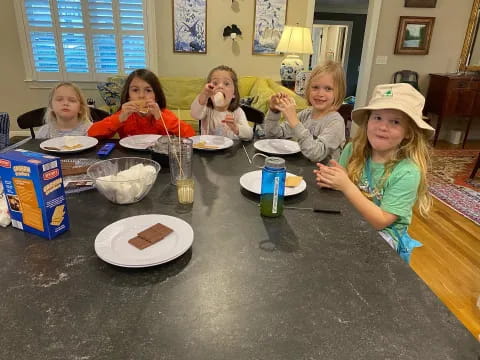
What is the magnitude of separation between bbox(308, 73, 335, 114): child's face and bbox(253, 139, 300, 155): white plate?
301 millimetres

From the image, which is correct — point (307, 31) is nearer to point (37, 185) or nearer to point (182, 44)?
point (182, 44)

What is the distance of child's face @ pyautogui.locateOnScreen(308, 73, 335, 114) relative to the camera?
183 centimetres

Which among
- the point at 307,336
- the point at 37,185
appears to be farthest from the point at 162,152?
the point at 307,336

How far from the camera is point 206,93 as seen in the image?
6.64ft

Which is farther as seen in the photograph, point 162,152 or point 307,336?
point 162,152

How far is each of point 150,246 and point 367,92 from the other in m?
4.89

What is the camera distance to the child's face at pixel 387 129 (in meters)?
1.27

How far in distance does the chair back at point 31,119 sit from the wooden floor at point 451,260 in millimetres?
2534

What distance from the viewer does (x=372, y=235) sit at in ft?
3.14

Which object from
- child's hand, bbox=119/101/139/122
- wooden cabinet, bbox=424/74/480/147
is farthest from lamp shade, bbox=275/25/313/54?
child's hand, bbox=119/101/139/122

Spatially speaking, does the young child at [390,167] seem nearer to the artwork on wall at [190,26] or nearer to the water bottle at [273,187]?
the water bottle at [273,187]

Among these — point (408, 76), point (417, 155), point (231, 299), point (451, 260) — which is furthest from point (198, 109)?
point (408, 76)

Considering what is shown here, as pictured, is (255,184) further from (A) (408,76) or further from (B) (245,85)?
(A) (408,76)

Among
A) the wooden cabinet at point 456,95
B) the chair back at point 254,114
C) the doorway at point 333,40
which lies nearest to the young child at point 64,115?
the chair back at point 254,114
